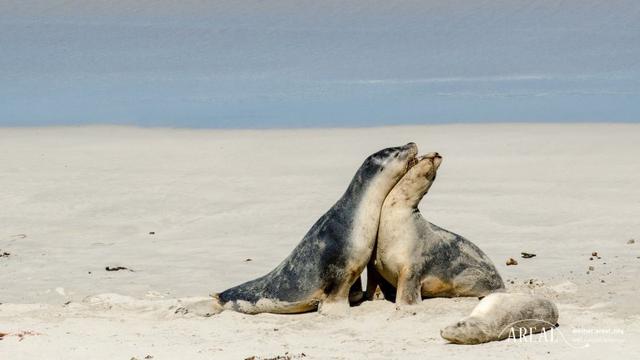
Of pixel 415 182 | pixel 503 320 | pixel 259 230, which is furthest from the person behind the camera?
pixel 259 230

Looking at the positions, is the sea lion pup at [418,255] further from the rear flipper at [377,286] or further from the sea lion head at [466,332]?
the sea lion head at [466,332]

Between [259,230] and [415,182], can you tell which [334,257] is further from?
[259,230]

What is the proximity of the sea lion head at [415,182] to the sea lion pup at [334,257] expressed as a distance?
66 millimetres

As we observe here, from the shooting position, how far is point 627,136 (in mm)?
27703

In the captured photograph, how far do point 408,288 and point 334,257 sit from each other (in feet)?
2.16

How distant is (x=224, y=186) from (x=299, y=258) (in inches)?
401

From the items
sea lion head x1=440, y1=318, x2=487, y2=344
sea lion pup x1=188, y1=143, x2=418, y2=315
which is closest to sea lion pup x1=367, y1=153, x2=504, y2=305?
sea lion pup x1=188, y1=143, x2=418, y2=315

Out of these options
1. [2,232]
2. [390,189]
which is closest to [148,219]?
[2,232]

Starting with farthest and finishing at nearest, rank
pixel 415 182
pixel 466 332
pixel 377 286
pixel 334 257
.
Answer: pixel 377 286 → pixel 415 182 → pixel 334 257 → pixel 466 332

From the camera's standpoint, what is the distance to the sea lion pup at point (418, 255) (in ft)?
31.8

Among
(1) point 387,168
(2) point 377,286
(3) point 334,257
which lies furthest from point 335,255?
(1) point 387,168

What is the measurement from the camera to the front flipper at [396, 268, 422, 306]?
9.57 meters

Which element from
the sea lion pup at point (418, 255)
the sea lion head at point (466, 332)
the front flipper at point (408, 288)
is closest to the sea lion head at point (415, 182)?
the sea lion pup at point (418, 255)

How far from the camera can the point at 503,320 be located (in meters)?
8.30
